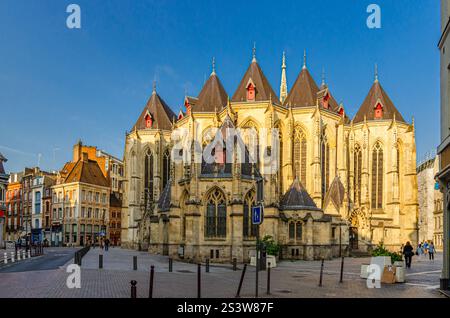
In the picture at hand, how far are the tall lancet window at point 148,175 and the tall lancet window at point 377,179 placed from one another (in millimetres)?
26178

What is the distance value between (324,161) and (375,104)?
10200 millimetres

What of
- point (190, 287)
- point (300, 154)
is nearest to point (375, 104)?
point (300, 154)

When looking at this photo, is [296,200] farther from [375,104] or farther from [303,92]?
[375,104]

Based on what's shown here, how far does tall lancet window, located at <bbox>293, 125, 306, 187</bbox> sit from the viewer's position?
48.4 m

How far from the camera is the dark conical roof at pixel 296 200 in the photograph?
38.8 metres

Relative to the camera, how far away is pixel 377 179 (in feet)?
171

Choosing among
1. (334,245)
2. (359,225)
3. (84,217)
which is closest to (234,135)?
(334,245)

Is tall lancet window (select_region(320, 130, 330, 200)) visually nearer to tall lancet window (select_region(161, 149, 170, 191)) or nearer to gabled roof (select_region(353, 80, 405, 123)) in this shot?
gabled roof (select_region(353, 80, 405, 123))

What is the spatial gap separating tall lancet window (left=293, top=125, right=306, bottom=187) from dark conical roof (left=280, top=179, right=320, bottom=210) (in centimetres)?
841

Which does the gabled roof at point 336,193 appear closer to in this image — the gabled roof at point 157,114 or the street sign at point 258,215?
the gabled roof at point 157,114

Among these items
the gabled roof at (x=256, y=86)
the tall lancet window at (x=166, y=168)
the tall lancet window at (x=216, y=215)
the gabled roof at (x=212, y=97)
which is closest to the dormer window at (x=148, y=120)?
the tall lancet window at (x=166, y=168)

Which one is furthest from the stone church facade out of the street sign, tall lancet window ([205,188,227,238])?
the street sign

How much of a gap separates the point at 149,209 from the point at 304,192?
19.9 m

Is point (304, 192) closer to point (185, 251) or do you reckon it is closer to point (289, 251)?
point (289, 251)
